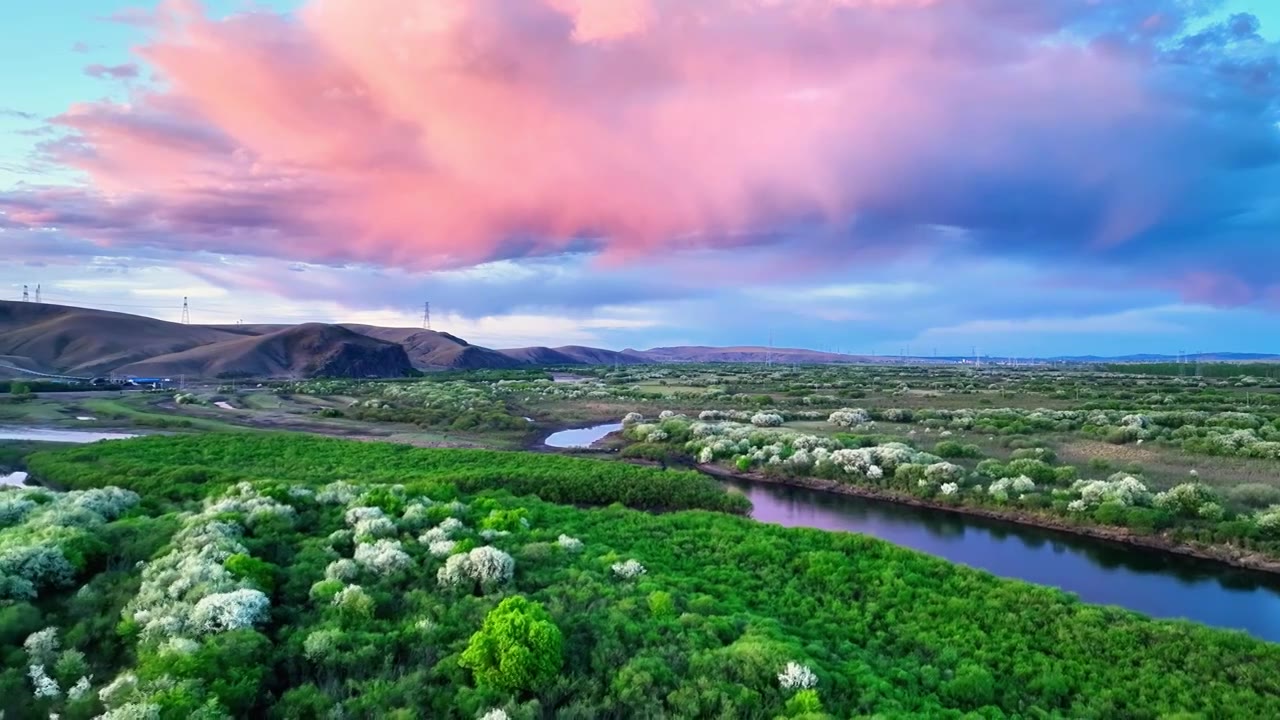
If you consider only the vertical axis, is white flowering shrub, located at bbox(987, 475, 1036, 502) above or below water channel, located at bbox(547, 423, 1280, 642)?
above

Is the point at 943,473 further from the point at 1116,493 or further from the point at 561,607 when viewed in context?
the point at 561,607

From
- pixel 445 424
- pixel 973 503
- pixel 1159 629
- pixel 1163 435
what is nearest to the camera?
pixel 1159 629

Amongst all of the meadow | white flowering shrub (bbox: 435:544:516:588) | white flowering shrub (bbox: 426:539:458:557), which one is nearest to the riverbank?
the meadow

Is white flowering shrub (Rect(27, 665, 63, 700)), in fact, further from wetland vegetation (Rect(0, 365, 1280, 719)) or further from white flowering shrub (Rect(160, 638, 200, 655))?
white flowering shrub (Rect(160, 638, 200, 655))

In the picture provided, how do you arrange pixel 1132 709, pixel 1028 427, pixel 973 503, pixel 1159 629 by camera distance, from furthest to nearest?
pixel 1028 427 → pixel 973 503 → pixel 1159 629 → pixel 1132 709

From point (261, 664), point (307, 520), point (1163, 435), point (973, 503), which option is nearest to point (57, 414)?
point (307, 520)

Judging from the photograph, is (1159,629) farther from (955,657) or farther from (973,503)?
(973,503)
